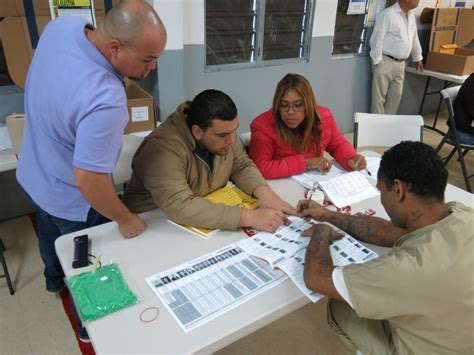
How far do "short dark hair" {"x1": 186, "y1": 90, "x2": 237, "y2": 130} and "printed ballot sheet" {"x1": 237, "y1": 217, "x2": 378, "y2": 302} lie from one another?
1.52 feet

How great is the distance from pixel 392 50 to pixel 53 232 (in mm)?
3838

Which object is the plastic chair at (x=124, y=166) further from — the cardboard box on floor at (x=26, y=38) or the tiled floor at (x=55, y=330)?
the tiled floor at (x=55, y=330)

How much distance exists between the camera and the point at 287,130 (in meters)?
2.02

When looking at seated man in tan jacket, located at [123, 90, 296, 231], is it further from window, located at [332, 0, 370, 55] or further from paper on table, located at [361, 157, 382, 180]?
window, located at [332, 0, 370, 55]

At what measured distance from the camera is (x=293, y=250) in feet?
4.14

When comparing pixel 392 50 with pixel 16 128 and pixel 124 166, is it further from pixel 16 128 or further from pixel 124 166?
pixel 16 128

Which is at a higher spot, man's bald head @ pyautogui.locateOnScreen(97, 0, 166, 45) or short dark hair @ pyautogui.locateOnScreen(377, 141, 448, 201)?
man's bald head @ pyautogui.locateOnScreen(97, 0, 166, 45)

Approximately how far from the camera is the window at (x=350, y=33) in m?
4.04

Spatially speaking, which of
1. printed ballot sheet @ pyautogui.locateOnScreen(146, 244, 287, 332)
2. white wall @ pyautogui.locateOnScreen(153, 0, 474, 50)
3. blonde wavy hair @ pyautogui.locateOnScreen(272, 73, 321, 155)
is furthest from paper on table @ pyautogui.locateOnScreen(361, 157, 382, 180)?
white wall @ pyautogui.locateOnScreen(153, 0, 474, 50)

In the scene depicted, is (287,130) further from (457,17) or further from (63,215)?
(457,17)

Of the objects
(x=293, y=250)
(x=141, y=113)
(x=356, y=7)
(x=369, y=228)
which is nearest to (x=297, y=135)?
(x=369, y=228)

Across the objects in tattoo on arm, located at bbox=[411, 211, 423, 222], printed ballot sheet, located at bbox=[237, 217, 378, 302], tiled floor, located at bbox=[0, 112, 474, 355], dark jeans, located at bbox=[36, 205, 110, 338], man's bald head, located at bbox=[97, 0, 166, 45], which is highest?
man's bald head, located at bbox=[97, 0, 166, 45]

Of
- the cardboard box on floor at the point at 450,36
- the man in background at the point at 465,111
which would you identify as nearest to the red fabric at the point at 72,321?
the man in background at the point at 465,111

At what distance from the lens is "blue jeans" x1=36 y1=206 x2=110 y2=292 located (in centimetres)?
152
